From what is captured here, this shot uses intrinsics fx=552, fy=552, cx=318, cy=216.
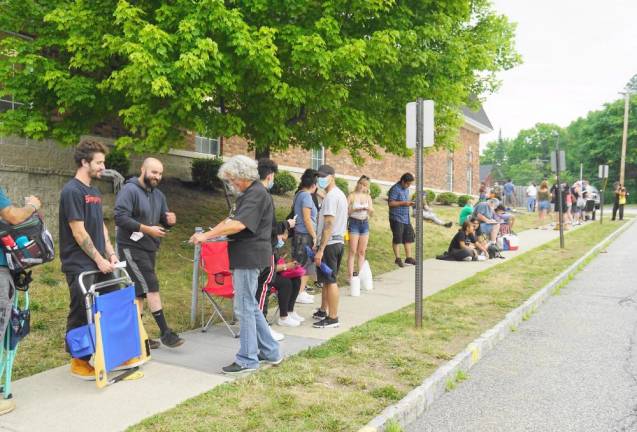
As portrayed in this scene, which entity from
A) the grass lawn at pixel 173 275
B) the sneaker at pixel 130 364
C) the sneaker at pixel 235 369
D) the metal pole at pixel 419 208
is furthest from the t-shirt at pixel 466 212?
the sneaker at pixel 130 364

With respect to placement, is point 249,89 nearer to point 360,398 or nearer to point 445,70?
point 445,70

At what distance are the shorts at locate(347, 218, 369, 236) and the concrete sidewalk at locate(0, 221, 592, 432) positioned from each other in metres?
2.33

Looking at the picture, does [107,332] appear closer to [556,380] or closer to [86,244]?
[86,244]

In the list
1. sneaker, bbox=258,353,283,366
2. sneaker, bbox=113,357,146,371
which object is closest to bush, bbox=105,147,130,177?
sneaker, bbox=113,357,146,371

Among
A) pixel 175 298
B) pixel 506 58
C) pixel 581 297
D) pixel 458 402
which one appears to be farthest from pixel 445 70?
pixel 458 402

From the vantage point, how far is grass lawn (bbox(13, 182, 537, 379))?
550 cm

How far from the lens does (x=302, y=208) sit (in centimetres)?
726

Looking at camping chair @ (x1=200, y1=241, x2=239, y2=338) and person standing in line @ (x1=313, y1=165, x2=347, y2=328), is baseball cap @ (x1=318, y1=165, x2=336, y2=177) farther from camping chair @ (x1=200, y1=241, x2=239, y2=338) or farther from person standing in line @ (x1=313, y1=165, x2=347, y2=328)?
camping chair @ (x1=200, y1=241, x2=239, y2=338)

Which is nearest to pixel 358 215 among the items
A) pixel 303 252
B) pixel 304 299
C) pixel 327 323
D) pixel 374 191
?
pixel 304 299

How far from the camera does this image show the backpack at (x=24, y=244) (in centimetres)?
384

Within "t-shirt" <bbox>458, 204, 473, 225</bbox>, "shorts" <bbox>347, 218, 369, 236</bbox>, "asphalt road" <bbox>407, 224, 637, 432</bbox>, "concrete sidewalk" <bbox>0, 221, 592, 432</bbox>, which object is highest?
"t-shirt" <bbox>458, 204, 473, 225</bbox>

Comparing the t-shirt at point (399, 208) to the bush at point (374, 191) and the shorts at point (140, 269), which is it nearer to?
the shorts at point (140, 269)

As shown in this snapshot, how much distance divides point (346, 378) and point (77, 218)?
2.57 m

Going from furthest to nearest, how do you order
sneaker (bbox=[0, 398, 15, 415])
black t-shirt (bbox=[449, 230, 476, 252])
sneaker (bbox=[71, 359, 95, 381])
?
1. black t-shirt (bbox=[449, 230, 476, 252])
2. sneaker (bbox=[71, 359, 95, 381])
3. sneaker (bbox=[0, 398, 15, 415])
